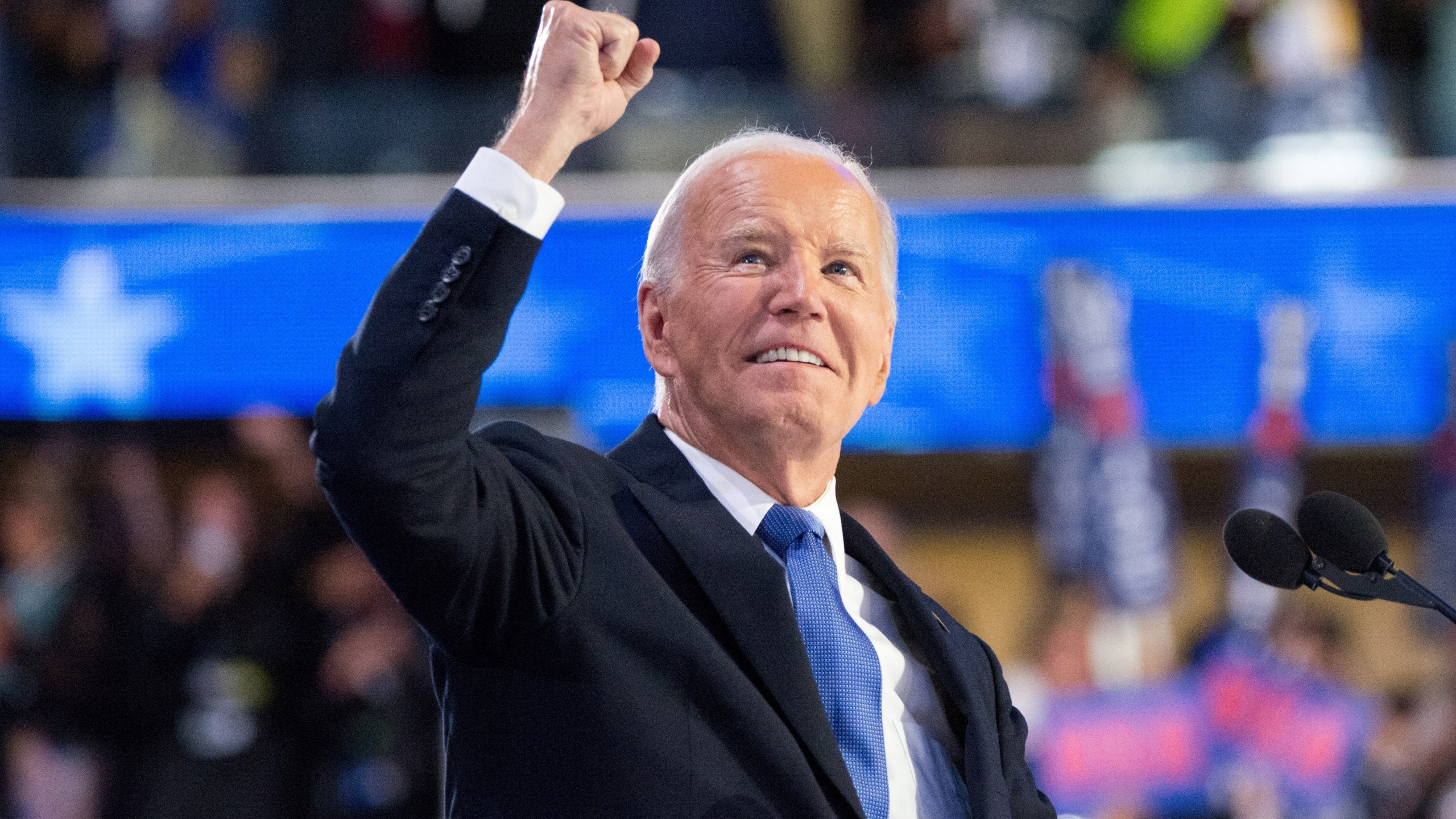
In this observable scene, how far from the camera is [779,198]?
169 centimetres

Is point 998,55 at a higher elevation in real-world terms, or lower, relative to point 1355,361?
higher

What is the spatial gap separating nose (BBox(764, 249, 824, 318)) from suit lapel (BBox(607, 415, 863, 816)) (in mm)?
212

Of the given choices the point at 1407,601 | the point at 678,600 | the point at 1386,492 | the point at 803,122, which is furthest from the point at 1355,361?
the point at 678,600

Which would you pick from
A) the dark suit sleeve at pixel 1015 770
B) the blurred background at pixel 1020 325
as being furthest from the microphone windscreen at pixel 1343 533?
the blurred background at pixel 1020 325

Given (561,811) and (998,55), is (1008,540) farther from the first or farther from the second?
(561,811)

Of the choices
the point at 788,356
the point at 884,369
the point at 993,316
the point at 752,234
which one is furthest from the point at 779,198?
the point at 993,316

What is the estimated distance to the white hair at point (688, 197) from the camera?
5.71 ft

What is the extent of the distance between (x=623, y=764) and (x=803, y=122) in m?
5.34

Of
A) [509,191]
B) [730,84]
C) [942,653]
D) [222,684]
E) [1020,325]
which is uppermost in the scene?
[730,84]

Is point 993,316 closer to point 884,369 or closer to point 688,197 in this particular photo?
point 884,369

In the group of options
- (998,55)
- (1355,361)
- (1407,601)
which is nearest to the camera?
(1407,601)

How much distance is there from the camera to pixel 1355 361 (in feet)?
20.5

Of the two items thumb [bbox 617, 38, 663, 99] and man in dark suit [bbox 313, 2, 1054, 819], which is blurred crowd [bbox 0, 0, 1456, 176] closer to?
man in dark suit [bbox 313, 2, 1054, 819]

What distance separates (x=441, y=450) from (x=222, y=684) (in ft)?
13.8
